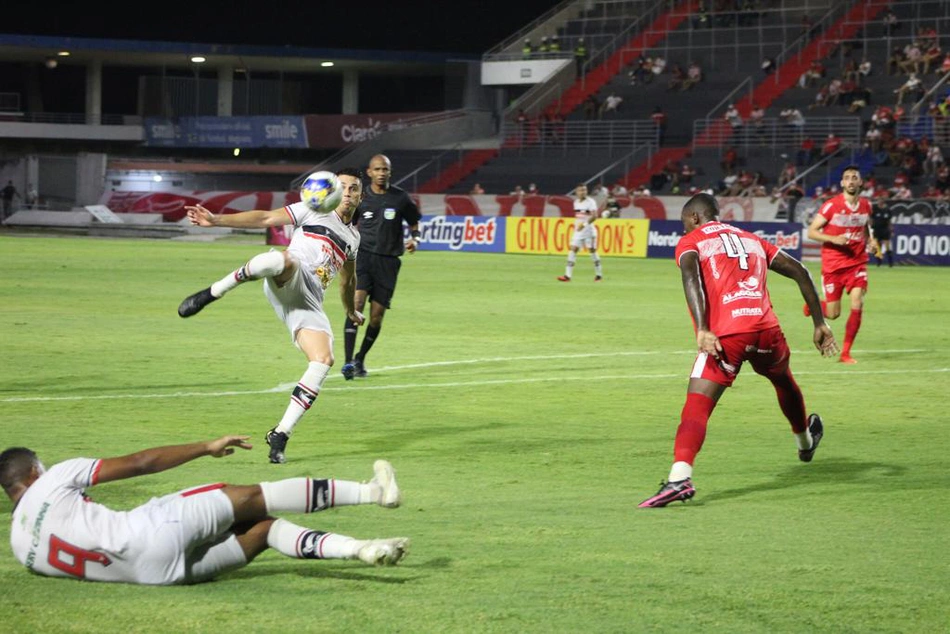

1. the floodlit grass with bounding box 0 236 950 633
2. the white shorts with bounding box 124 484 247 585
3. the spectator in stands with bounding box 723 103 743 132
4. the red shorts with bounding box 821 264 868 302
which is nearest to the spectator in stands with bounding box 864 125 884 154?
the spectator in stands with bounding box 723 103 743 132

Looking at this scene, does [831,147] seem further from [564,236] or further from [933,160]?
[564,236]

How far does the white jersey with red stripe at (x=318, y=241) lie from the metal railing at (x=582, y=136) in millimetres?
44815

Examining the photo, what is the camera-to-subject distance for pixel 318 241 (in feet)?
35.0

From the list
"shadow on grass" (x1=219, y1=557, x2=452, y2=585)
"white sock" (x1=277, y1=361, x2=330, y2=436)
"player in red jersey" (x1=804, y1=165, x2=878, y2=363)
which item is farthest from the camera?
"player in red jersey" (x1=804, y1=165, x2=878, y2=363)

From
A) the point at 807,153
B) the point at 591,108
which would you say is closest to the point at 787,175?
the point at 807,153

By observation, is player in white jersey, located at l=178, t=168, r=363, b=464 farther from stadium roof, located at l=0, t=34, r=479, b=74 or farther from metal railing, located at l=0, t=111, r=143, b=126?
metal railing, located at l=0, t=111, r=143, b=126

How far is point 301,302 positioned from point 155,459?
422cm

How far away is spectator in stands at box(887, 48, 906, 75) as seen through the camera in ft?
171

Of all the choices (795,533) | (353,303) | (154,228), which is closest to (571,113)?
(154,228)

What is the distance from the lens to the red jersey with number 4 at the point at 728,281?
8727 mm

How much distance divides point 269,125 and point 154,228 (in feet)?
52.8

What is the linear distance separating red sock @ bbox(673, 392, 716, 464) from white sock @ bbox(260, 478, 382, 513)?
242 centimetres

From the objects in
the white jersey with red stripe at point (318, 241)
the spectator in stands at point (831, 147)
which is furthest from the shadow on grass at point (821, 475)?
the spectator in stands at point (831, 147)

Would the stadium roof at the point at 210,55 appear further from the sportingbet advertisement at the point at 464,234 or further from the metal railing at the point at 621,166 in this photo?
the sportingbet advertisement at the point at 464,234
